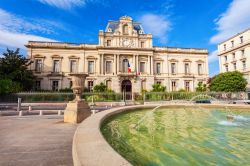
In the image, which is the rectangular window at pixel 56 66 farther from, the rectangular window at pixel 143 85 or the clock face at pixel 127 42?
the rectangular window at pixel 143 85

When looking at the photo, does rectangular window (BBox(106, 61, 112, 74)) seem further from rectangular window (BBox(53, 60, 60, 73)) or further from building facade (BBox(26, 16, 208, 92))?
rectangular window (BBox(53, 60, 60, 73))

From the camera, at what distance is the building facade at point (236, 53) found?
36.3 metres

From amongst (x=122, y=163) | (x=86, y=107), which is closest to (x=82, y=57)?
(x=86, y=107)

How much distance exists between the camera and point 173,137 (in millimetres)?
5082

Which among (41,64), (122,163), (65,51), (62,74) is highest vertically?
(65,51)

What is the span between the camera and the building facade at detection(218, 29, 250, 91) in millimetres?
36284

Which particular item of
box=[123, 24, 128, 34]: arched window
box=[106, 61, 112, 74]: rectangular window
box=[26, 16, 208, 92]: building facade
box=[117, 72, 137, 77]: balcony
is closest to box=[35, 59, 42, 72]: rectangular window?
box=[26, 16, 208, 92]: building facade

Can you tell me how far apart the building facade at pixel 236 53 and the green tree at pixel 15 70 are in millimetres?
42892

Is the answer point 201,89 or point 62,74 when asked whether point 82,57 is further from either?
point 201,89

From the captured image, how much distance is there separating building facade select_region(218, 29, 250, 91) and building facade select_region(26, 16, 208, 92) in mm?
12899

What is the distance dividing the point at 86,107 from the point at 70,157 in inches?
189

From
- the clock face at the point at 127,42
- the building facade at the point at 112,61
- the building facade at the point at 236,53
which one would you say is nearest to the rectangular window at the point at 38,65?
the building facade at the point at 112,61

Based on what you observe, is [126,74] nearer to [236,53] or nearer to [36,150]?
[236,53]

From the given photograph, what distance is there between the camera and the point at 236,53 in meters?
39.5
